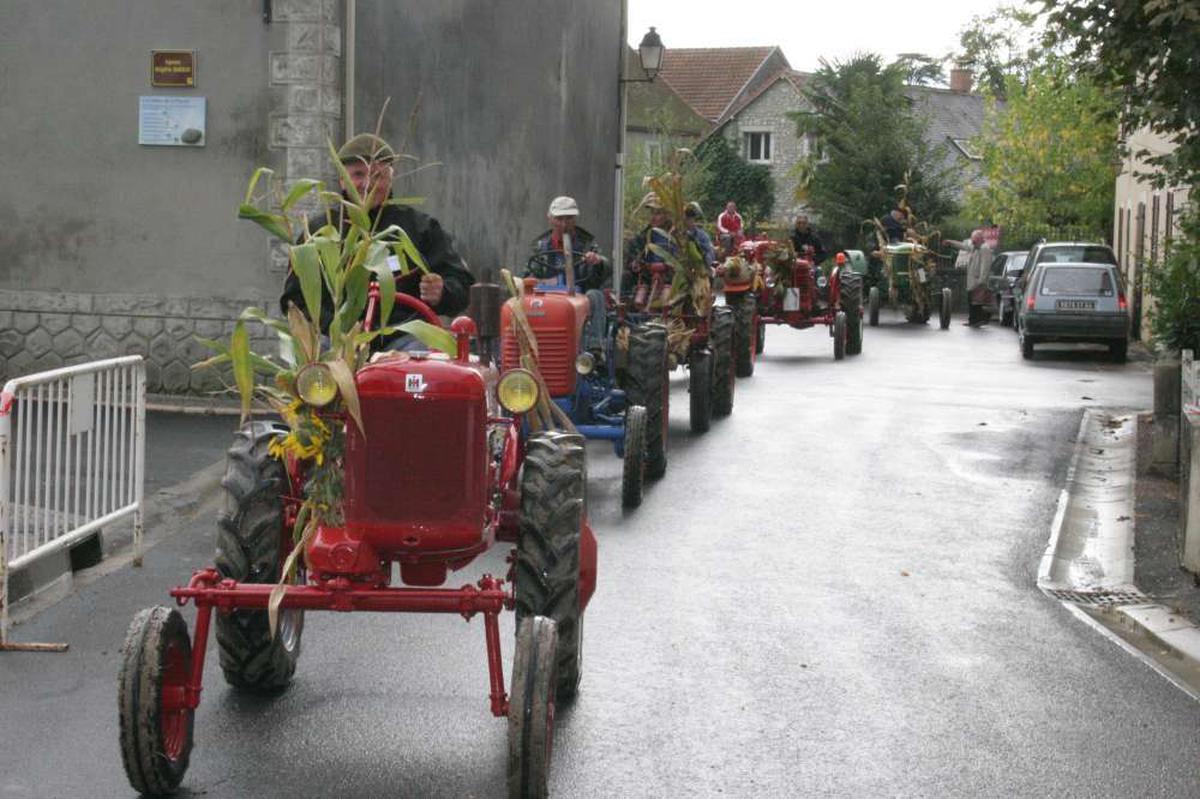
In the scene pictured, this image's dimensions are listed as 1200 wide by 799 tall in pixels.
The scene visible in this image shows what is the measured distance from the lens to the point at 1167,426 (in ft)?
47.0

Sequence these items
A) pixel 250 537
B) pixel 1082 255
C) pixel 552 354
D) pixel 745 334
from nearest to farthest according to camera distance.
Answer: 1. pixel 250 537
2. pixel 552 354
3. pixel 745 334
4. pixel 1082 255

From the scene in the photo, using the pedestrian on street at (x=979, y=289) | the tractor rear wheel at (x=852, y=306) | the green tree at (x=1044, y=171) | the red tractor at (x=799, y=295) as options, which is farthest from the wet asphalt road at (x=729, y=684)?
the green tree at (x=1044, y=171)

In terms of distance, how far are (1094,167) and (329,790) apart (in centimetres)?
3804

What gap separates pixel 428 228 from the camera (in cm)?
800

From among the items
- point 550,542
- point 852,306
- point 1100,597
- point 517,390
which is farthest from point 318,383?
point 852,306

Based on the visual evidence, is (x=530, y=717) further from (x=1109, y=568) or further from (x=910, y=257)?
(x=910, y=257)

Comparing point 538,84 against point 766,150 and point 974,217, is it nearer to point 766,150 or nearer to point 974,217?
point 974,217

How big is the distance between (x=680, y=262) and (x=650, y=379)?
424 centimetres

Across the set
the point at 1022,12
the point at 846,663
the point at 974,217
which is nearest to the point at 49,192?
the point at 1022,12

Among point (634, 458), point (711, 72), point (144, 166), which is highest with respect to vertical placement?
point (711, 72)

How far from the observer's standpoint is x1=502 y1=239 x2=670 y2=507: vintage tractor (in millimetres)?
11727

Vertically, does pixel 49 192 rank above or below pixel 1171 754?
above

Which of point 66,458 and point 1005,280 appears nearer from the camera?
point 66,458

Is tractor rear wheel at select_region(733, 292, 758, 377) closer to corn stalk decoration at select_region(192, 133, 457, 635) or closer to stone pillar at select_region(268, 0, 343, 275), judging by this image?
stone pillar at select_region(268, 0, 343, 275)
